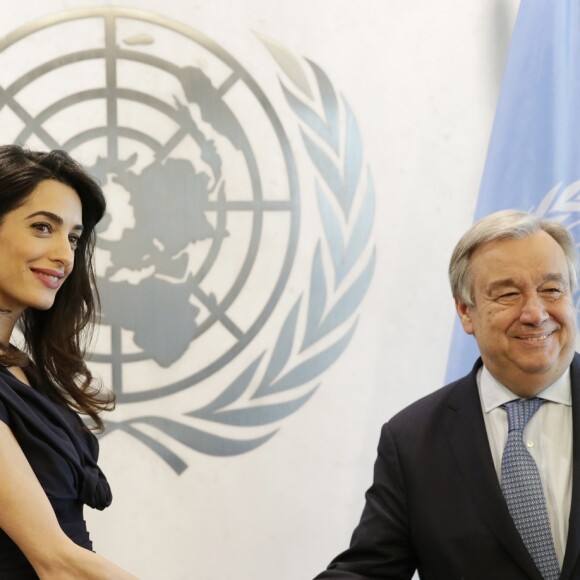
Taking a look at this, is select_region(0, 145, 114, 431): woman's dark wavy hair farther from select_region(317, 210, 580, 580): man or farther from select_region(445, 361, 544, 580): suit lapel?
select_region(445, 361, 544, 580): suit lapel

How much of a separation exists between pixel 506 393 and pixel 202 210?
143 centimetres

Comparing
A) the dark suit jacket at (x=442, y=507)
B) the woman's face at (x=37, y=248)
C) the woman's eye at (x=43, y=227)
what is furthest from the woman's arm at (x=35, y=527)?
the dark suit jacket at (x=442, y=507)

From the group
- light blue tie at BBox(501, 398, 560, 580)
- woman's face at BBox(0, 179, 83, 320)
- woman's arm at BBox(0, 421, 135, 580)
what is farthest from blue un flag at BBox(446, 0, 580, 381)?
woman's arm at BBox(0, 421, 135, 580)

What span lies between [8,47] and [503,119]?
1.70 metres

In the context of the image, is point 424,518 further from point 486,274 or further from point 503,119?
point 503,119

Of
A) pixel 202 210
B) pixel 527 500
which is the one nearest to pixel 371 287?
pixel 202 210

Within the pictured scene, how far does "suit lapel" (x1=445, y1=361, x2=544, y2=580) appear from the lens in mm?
1906

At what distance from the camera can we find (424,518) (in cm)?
203

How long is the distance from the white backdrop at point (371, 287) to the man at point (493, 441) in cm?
104

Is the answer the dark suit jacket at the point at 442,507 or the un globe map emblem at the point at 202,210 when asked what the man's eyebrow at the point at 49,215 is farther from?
the un globe map emblem at the point at 202,210

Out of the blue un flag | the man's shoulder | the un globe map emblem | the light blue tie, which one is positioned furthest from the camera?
the un globe map emblem

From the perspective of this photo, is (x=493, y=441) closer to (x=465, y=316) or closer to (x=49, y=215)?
→ (x=465, y=316)

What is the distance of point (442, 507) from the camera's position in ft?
6.64

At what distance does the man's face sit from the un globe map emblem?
1142 millimetres
